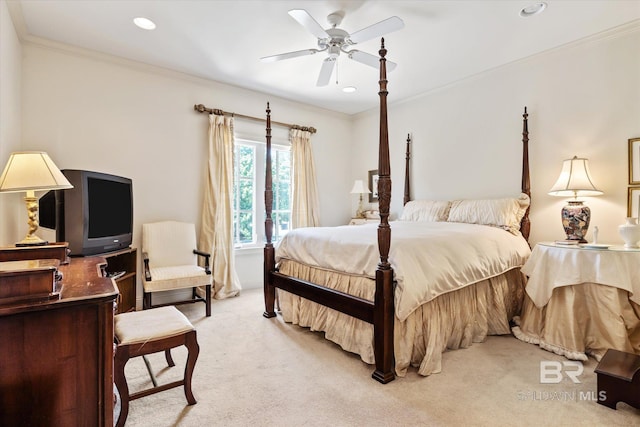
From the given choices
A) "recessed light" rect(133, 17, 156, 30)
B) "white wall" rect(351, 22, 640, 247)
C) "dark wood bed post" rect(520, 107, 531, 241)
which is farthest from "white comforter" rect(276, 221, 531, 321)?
"recessed light" rect(133, 17, 156, 30)

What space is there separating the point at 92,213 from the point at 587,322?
164 inches

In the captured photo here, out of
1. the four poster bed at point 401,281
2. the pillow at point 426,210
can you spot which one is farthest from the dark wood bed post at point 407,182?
the four poster bed at point 401,281

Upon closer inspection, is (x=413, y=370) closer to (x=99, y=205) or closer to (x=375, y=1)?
(x=375, y=1)

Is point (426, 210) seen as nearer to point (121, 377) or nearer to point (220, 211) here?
point (220, 211)

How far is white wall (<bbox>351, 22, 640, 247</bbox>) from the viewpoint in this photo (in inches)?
113

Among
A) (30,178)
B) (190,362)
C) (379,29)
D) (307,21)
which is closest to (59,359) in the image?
(190,362)

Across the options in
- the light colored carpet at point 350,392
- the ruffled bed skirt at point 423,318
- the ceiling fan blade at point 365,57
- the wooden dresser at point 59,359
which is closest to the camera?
the wooden dresser at point 59,359

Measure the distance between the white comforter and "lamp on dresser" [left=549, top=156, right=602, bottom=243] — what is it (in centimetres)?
44

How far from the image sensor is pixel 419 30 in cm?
283

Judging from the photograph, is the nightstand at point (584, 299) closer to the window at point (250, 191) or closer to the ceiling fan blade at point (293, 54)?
the ceiling fan blade at point (293, 54)

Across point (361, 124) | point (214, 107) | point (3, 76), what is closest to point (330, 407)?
point (3, 76)

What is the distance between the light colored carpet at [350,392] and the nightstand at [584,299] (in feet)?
0.50

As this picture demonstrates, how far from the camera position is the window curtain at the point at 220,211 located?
392cm

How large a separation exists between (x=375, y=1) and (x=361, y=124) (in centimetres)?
305
